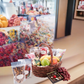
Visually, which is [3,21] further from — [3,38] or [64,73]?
[64,73]

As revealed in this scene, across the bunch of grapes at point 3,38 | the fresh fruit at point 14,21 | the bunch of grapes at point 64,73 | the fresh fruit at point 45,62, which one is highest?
the fresh fruit at point 14,21

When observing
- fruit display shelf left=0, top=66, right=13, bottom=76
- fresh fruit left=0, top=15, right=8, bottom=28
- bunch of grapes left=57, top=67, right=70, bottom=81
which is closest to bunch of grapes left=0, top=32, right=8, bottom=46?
fresh fruit left=0, top=15, right=8, bottom=28

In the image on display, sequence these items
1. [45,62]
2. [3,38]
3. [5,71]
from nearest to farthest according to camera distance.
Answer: [45,62] < [3,38] < [5,71]

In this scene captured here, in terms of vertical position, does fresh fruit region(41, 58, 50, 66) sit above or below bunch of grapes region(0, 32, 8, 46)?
below

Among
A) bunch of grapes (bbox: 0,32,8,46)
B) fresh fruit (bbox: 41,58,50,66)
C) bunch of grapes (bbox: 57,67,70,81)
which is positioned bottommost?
bunch of grapes (bbox: 57,67,70,81)

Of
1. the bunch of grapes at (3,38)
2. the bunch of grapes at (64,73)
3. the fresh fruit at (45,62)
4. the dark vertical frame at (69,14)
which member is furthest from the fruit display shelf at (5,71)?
the dark vertical frame at (69,14)

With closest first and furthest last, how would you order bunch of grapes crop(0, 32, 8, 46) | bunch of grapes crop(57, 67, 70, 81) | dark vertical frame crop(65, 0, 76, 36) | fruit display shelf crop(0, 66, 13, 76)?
bunch of grapes crop(57, 67, 70, 81), bunch of grapes crop(0, 32, 8, 46), fruit display shelf crop(0, 66, 13, 76), dark vertical frame crop(65, 0, 76, 36)

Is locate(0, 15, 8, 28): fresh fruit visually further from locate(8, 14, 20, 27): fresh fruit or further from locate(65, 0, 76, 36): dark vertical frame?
locate(65, 0, 76, 36): dark vertical frame

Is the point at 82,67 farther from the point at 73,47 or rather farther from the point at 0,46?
the point at 0,46

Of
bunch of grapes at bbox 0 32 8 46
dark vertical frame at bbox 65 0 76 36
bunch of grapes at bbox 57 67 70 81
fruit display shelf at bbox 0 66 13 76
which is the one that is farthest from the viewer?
dark vertical frame at bbox 65 0 76 36

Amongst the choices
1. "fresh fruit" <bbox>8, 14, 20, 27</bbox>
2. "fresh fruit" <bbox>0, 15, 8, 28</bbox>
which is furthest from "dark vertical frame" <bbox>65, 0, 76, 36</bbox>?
"fresh fruit" <bbox>0, 15, 8, 28</bbox>

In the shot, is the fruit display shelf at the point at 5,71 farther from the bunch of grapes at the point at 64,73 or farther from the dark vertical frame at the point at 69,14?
the dark vertical frame at the point at 69,14

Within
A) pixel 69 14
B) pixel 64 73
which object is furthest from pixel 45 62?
pixel 69 14

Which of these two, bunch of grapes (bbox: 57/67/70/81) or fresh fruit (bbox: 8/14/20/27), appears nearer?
bunch of grapes (bbox: 57/67/70/81)
